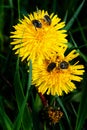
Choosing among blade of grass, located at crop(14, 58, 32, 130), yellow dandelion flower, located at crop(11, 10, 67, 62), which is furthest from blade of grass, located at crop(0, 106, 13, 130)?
yellow dandelion flower, located at crop(11, 10, 67, 62)

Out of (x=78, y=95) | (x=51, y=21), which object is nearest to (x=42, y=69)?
(x=51, y=21)

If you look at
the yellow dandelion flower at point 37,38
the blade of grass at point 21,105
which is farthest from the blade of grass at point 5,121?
the yellow dandelion flower at point 37,38

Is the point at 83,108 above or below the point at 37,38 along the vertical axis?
below

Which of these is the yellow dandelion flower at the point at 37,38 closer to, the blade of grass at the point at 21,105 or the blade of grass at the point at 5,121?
the blade of grass at the point at 21,105

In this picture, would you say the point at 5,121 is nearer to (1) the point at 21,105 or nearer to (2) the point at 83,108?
(1) the point at 21,105

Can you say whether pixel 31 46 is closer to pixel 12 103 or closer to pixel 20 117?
pixel 20 117

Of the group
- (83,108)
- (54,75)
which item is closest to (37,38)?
(54,75)

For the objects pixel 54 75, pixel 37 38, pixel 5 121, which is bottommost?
pixel 5 121
